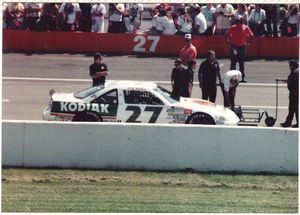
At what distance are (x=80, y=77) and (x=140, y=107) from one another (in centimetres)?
708

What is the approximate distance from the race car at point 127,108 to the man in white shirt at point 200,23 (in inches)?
367

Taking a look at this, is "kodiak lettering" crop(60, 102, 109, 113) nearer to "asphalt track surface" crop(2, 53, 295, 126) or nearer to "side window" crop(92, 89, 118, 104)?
"side window" crop(92, 89, 118, 104)

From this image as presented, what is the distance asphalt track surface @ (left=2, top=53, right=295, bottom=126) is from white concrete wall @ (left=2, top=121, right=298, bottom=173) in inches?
158

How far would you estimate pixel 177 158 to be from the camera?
14008 millimetres

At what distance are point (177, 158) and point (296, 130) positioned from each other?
1.85 meters

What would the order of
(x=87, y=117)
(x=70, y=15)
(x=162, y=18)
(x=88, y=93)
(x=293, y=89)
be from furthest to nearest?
1. (x=70, y=15)
2. (x=162, y=18)
3. (x=293, y=89)
4. (x=88, y=93)
5. (x=87, y=117)

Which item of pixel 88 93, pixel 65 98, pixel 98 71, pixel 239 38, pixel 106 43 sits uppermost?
pixel 239 38

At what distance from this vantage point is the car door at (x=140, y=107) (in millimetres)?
16078

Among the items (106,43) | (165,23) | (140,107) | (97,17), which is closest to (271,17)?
(165,23)

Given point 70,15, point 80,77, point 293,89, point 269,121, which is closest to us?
point 293,89

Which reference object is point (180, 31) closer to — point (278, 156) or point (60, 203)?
point (278, 156)

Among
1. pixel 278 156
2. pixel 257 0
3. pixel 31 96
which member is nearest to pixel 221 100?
pixel 31 96

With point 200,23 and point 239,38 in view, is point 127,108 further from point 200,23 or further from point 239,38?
point 200,23

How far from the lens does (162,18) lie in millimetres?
26031
